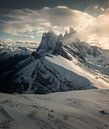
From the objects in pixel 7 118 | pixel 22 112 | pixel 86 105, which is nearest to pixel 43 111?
pixel 22 112

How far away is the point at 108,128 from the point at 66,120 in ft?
10.1

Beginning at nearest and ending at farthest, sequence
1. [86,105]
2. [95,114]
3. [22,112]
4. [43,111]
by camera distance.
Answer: [22,112], [43,111], [95,114], [86,105]

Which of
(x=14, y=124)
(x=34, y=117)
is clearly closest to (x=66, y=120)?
(x=34, y=117)

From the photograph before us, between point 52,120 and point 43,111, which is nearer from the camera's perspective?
point 52,120

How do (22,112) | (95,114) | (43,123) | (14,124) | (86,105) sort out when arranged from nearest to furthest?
1. (14,124)
2. (43,123)
3. (22,112)
4. (95,114)
5. (86,105)

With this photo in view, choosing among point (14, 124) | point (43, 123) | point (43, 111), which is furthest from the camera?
point (43, 111)

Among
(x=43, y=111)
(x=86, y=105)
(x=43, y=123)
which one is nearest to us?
(x=43, y=123)

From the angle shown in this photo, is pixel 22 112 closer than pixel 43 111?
Yes

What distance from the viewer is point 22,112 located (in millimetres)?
19312

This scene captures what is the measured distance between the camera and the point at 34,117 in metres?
18.7

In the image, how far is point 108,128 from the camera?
19.7 m

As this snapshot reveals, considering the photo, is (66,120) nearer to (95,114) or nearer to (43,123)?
(43,123)

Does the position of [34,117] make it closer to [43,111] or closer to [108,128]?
[43,111]

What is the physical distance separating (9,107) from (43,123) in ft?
11.4
